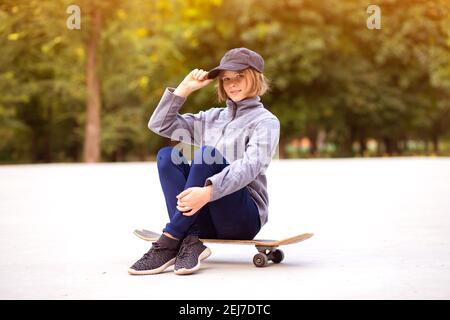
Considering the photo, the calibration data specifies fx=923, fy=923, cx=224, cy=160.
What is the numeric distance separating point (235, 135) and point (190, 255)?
89 cm

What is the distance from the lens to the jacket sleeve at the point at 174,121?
6.45 metres

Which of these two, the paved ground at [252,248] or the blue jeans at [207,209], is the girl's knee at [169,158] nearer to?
the blue jeans at [207,209]

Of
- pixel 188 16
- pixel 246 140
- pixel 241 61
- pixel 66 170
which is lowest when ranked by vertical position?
pixel 66 170

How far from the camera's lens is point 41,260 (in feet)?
22.5

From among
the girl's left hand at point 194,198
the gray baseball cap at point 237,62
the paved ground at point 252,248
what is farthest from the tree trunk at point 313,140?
the girl's left hand at point 194,198

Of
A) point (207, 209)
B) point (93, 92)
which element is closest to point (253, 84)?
point (207, 209)

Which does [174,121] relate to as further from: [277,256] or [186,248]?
[277,256]

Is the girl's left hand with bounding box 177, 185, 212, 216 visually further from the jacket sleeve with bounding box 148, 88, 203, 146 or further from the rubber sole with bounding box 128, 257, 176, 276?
the jacket sleeve with bounding box 148, 88, 203, 146

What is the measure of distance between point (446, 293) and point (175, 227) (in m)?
1.82

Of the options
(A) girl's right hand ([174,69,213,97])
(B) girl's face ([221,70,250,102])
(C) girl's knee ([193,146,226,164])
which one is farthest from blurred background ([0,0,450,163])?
(C) girl's knee ([193,146,226,164])

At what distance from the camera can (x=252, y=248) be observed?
7.67 metres

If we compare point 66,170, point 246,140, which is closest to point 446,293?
point 246,140

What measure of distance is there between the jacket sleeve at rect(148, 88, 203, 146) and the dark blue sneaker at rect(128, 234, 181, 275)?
775mm
